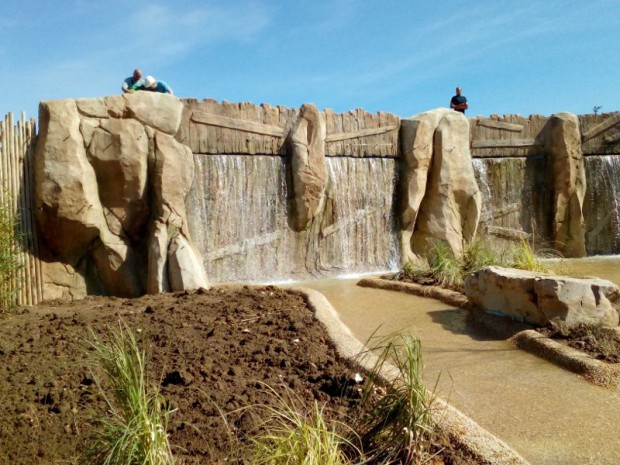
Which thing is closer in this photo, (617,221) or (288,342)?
(288,342)

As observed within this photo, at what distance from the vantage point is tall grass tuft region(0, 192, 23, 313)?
6482mm

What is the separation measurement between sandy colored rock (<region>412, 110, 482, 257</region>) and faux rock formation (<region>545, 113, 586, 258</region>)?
2341 millimetres

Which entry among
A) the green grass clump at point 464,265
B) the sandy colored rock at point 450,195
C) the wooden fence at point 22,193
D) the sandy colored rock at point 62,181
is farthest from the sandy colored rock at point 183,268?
the sandy colored rock at point 450,195

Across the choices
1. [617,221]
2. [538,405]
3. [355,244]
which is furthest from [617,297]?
[617,221]

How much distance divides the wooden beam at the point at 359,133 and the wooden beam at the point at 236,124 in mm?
1029

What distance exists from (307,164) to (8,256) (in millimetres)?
4994

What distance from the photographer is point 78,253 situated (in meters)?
8.05

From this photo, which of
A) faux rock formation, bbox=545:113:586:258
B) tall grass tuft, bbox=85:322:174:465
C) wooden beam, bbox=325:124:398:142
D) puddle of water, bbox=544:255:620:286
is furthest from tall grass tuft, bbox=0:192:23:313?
faux rock formation, bbox=545:113:586:258

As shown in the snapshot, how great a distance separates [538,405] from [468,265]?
4.77 meters

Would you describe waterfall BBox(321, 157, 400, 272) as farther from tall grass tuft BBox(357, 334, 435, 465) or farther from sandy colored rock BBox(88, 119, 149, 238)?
tall grass tuft BBox(357, 334, 435, 465)

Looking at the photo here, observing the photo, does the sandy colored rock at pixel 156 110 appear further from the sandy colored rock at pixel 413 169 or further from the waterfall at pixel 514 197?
the waterfall at pixel 514 197

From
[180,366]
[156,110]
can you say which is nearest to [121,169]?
[156,110]

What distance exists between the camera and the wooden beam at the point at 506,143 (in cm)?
1279

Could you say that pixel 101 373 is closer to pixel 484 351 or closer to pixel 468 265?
pixel 484 351
